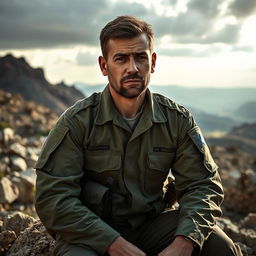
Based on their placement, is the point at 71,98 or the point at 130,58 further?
the point at 71,98

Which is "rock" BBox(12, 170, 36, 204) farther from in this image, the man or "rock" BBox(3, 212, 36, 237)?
the man

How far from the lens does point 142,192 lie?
385cm

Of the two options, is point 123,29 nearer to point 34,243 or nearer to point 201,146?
point 201,146

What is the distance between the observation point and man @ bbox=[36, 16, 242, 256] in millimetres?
3498

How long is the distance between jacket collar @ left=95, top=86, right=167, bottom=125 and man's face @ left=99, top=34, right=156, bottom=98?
0.36 feet

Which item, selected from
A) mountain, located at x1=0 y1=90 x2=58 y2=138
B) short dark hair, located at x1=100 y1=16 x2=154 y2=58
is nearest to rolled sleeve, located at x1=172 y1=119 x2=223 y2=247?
short dark hair, located at x1=100 y1=16 x2=154 y2=58

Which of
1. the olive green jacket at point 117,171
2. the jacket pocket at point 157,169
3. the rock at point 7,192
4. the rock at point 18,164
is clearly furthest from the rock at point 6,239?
the rock at point 18,164

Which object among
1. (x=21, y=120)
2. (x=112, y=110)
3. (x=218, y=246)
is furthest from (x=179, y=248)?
(x=21, y=120)

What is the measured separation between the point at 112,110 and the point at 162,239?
3.62 feet

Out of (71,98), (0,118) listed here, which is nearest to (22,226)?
(0,118)

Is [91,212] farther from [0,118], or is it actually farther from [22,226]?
[0,118]

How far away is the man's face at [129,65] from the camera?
3.79 m

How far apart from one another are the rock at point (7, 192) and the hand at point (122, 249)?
437cm

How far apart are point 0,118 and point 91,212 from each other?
53.1 ft
